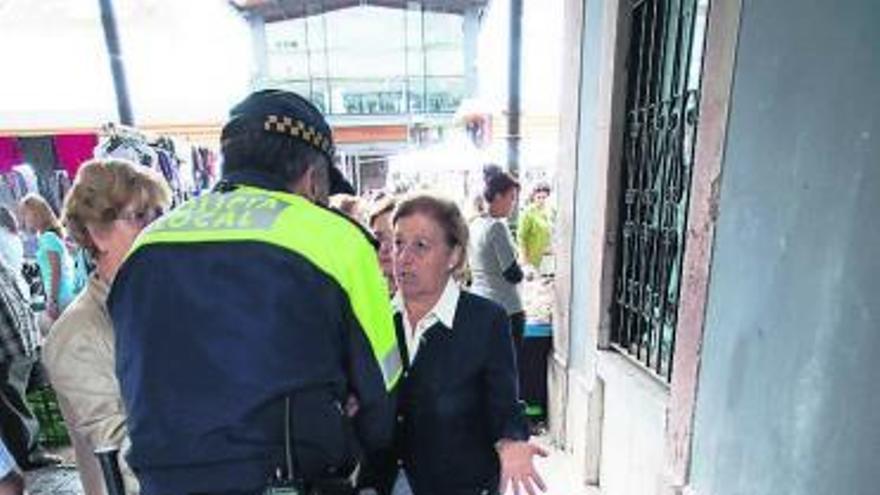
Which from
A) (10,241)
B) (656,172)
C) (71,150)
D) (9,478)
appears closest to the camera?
(9,478)

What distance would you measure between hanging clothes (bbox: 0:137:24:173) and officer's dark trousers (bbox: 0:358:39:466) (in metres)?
3.75

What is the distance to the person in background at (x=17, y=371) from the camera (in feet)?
10.6

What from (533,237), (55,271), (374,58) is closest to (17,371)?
(55,271)

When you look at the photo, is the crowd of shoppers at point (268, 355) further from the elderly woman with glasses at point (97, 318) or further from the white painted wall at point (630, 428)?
the white painted wall at point (630, 428)

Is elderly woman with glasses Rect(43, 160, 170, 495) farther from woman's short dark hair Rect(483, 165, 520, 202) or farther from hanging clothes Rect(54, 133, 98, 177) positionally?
hanging clothes Rect(54, 133, 98, 177)

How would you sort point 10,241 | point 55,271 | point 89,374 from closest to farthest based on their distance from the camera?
point 89,374 < point 55,271 < point 10,241

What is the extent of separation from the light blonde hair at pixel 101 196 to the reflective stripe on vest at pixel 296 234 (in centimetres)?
62

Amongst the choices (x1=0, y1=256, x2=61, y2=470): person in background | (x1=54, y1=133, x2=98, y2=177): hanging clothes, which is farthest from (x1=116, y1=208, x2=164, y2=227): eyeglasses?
(x1=54, y1=133, x2=98, y2=177): hanging clothes

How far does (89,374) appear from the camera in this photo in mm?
1443

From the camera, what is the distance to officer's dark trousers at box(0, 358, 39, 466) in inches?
133

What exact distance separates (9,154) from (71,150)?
78 cm

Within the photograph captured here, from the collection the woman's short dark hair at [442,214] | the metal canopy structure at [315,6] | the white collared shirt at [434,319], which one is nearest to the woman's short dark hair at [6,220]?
the woman's short dark hair at [442,214]

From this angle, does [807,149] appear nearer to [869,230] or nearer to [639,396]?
[869,230]

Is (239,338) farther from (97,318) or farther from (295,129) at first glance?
(97,318)
